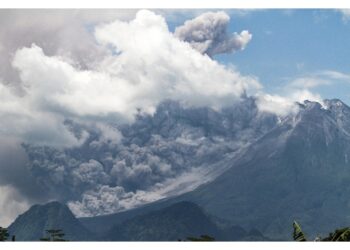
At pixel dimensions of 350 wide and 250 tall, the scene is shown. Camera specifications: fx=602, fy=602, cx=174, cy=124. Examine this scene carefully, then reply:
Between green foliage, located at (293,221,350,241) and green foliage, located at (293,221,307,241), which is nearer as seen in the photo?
green foliage, located at (293,221,350,241)

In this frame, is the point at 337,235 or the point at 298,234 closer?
the point at 337,235

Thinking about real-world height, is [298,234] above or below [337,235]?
above

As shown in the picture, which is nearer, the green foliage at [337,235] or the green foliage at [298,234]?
the green foliage at [337,235]
